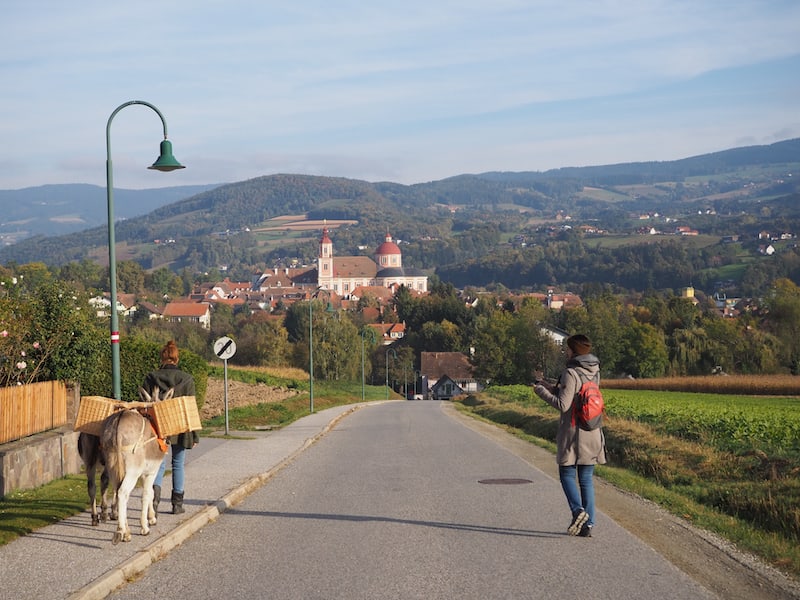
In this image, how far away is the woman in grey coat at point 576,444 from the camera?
32.8 ft

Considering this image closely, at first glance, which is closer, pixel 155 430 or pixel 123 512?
pixel 123 512

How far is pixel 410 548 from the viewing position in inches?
377

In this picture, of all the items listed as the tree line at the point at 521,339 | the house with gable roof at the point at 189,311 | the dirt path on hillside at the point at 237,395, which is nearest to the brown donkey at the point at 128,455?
the dirt path on hillside at the point at 237,395

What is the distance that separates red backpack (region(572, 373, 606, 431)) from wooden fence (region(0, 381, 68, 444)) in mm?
8134

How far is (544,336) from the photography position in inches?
3743

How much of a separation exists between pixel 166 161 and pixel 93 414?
204 inches

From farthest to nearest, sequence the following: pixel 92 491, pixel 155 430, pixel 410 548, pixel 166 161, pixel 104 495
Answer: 1. pixel 166 161
2. pixel 104 495
3. pixel 92 491
4. pixel 155 430
5. pixel 410 548

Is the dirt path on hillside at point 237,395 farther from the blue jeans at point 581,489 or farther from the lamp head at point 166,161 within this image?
the blue jeans at point 581,489

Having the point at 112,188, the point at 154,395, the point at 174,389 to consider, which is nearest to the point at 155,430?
the point at 154,395

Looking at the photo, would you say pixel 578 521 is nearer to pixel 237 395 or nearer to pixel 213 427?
pixel 213 427

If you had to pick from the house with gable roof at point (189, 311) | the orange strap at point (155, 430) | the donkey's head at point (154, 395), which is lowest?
the house with gable roof at point (189, 311)

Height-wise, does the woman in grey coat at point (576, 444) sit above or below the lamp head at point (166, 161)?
below

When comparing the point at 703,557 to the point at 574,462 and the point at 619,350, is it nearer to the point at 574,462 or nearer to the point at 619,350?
the point at 574,462

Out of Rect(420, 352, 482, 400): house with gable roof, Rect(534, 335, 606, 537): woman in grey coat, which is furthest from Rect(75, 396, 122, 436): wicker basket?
Rect(420, 352, 482, 400): house with gable roof
